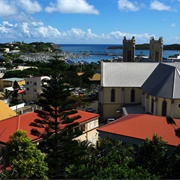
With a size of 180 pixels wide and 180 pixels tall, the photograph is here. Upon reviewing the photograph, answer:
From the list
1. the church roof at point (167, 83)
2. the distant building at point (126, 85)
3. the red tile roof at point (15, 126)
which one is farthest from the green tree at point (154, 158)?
the distant building at point (126, 85)

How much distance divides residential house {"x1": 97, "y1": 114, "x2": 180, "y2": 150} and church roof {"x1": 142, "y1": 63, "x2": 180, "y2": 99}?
377 centimetres

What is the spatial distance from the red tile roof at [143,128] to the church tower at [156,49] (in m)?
17.1

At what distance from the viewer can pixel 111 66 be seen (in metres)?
30.6

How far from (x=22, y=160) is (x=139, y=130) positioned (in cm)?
935

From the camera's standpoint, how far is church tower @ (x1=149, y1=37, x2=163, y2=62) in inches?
1388

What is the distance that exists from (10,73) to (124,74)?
38337 mm

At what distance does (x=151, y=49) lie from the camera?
3666 centimetres

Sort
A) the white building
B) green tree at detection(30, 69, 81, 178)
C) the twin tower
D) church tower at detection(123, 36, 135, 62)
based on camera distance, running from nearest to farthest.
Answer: green tree at detection(30, 69, 81, 178) → the twin tower → church tower at detection(123, 36, 135, 62) → the white building

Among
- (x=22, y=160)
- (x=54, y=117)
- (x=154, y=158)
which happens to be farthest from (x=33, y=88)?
(x=22, y=160)

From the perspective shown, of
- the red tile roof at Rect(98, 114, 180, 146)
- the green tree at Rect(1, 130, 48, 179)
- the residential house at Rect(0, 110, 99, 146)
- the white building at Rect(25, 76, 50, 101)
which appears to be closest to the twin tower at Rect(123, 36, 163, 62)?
the white building at Rect(25, 76, 50, 101)

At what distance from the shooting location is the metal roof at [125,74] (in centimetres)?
2931

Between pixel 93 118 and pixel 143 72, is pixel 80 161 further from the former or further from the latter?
pixel 143 72

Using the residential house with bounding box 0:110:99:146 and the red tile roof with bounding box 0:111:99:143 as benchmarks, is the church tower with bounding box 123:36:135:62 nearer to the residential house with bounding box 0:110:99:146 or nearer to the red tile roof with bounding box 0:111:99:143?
the residential house with bounding box 0:110:99:146

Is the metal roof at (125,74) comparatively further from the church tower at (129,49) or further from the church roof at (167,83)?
the church tower at (129,49)
